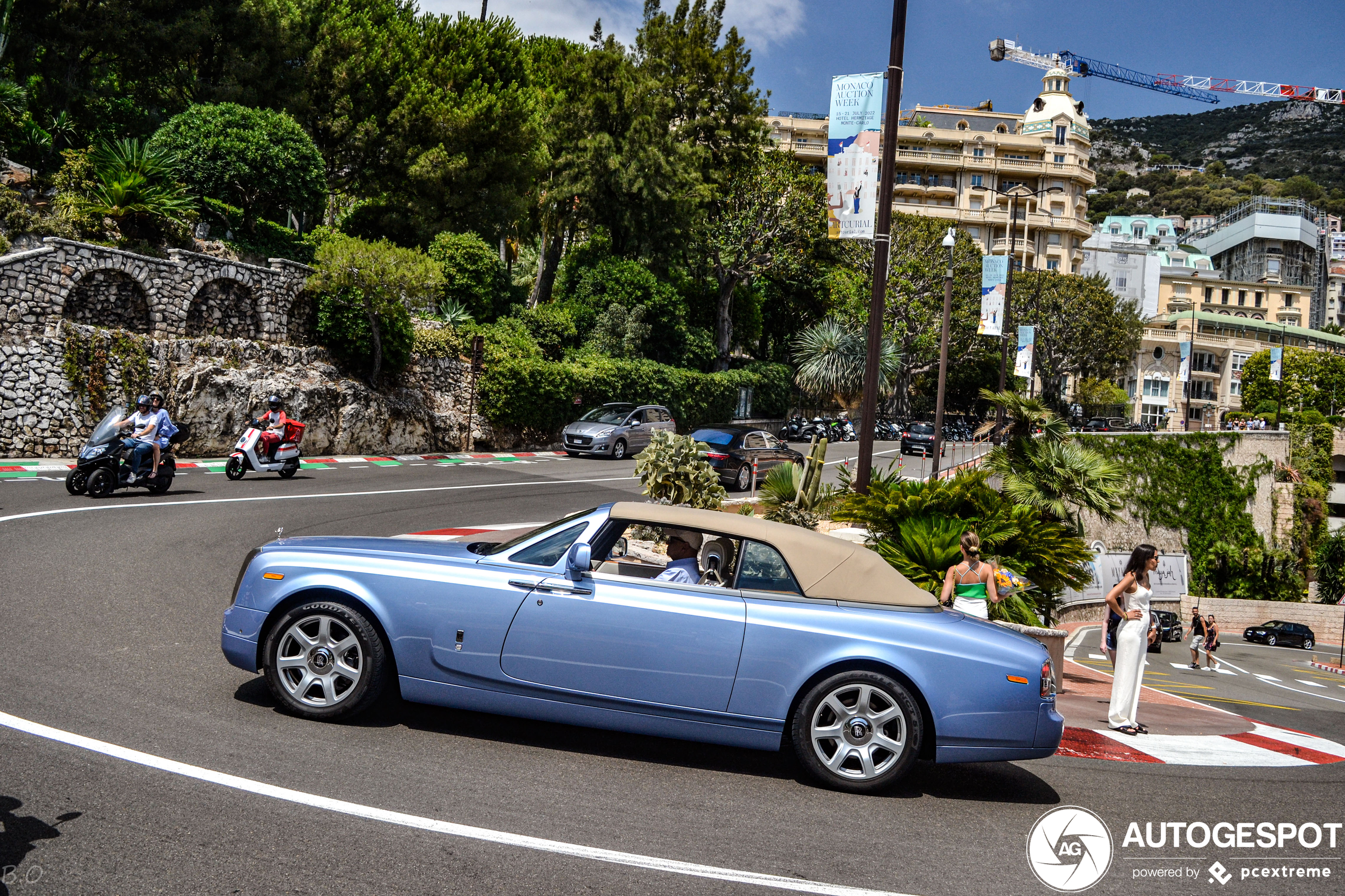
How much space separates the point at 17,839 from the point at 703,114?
5002 centimetres

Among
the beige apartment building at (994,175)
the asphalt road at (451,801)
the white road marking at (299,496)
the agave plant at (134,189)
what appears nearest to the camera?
the asphalt road at (451,801)

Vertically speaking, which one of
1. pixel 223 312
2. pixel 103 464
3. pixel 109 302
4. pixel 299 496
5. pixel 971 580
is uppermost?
pixel 223 312

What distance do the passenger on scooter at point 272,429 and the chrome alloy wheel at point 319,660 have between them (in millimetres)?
14274

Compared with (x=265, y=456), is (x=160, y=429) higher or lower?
higher

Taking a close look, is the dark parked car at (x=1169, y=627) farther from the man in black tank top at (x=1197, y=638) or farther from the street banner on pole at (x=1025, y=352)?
the street banner on pole at (x=1025, y=352)

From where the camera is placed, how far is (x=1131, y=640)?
25.5 feet

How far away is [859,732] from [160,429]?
44.9 feet

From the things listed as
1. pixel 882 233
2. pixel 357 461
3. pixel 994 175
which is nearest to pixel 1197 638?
pixel 882 233

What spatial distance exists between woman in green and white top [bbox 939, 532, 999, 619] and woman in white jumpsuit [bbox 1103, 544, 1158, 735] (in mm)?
1248

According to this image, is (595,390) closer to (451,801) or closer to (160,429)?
(160,429)

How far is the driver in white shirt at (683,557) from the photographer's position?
5.81 metres

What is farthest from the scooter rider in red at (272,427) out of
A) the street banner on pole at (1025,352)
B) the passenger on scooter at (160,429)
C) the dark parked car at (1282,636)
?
the dark parked car at (1282,636)

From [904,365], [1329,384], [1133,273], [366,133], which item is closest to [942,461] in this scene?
[904,365]

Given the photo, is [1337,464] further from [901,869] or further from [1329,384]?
[901,869]
